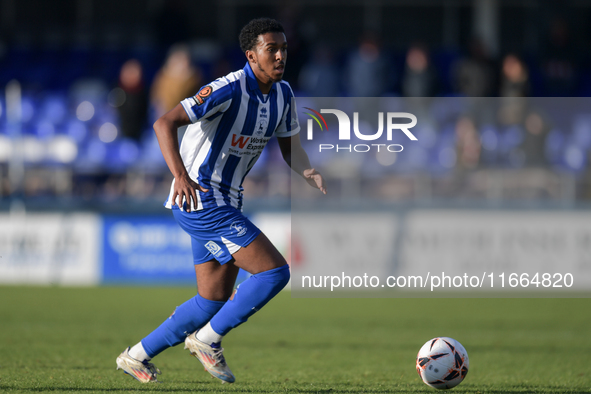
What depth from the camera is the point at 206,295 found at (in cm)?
507

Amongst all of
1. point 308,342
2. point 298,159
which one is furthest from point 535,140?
point 298,159

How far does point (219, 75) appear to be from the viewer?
48.3 ft

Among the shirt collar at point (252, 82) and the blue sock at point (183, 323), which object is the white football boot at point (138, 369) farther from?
the shirt collar at point (252, 82)

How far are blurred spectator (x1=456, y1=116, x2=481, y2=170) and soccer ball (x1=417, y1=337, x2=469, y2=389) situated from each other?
288 inches

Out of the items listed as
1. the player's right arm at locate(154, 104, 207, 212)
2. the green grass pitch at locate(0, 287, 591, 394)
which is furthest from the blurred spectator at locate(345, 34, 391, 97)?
the player's right arm at locate(154, 104, 207, 212)

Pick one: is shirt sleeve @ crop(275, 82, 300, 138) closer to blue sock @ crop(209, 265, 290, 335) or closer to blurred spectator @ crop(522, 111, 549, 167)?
blue sock @ crop(209, 265, 290, 335)

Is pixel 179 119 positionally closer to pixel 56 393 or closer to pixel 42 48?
pixel 56 393

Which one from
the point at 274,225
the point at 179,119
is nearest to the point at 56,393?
the point at 179,119

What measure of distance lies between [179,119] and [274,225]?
819 cm

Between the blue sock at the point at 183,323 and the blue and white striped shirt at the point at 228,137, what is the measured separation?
67 cm

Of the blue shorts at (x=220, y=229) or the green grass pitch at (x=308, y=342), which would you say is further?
the green grass pitch at (x=308, y=342)

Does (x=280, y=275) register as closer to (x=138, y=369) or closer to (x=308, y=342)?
(x=138, y=369)

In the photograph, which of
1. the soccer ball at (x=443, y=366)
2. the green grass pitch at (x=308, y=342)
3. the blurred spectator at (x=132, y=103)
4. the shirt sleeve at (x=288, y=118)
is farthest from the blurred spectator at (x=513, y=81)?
the soccer ball at (x=443, y=366)

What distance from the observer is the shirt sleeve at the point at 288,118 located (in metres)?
5.18
